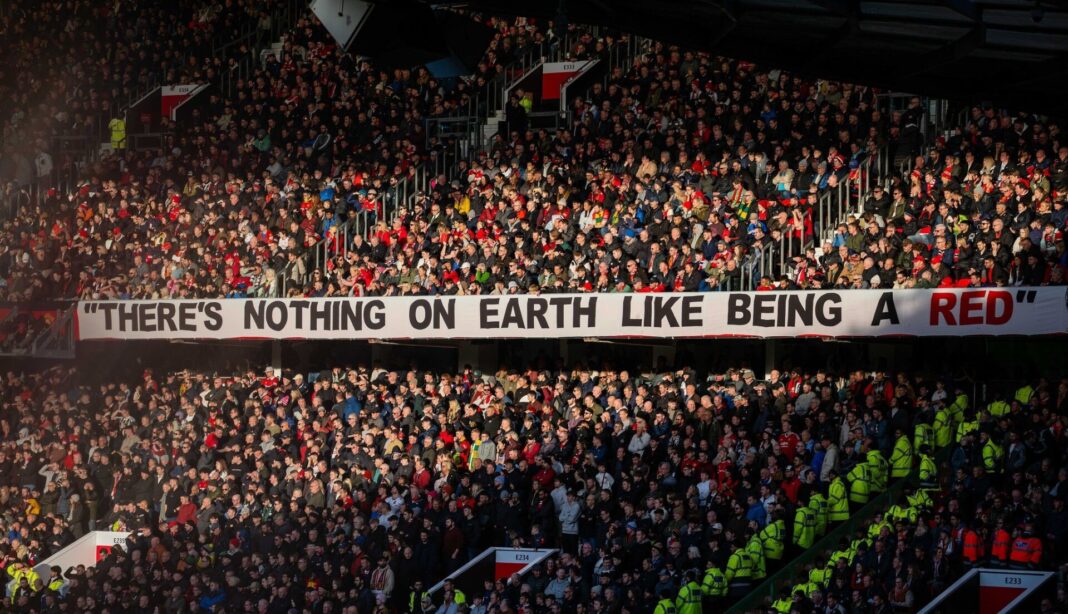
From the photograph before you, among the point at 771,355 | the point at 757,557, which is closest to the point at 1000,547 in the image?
the point at 757,557

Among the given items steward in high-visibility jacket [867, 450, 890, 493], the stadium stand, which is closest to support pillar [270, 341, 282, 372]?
the stadium stand

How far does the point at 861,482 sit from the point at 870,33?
31.4 feet

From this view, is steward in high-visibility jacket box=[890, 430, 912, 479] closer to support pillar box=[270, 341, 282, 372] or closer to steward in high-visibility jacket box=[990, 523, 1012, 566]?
steward in high-visibility jacket box=[990, 523, 1012, 566]

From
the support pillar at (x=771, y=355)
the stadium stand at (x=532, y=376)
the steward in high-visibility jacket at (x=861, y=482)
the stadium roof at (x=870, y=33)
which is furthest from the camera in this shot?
the support pillar at (x=771, y=355)

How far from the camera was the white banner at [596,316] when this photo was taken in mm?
20922

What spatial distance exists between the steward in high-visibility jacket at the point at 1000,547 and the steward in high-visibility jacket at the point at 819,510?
2.59 m

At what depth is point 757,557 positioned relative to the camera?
19891 millimetres

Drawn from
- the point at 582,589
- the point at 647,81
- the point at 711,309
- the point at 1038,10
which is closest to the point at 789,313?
the point at 711,309

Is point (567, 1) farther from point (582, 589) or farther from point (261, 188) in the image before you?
point (261, 188)

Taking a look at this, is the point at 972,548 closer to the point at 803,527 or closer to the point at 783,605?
the point at 783,605

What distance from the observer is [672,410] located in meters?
23.0

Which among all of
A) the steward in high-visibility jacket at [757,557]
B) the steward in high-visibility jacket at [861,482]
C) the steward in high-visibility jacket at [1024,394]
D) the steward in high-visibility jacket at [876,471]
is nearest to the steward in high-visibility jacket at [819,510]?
the steward in high-visibility jacket at [861,482]

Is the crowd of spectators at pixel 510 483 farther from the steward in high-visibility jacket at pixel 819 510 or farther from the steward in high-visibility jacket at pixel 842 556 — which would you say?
the steward in high-visibility jacket at pixel 842 556

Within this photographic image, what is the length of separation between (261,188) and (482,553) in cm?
1166
